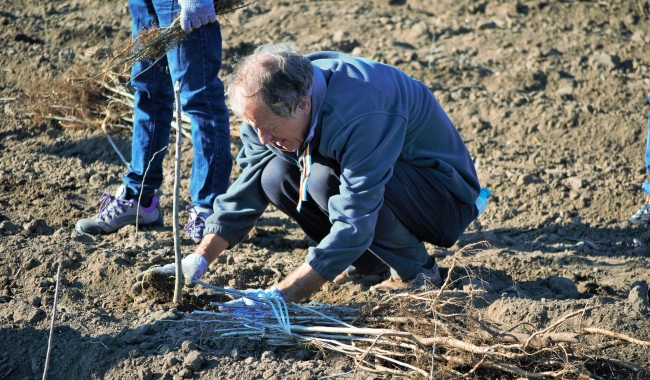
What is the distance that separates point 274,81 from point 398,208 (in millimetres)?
827

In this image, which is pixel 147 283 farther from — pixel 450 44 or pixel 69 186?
pixel 450 44

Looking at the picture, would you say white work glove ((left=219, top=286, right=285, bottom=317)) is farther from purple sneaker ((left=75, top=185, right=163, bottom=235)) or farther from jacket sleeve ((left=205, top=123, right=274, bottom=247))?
purple sneaker ((left=75, top=185, right=163, bottom=235))

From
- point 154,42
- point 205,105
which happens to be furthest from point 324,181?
Result: point 154,42

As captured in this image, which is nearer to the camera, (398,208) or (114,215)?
(398,208)

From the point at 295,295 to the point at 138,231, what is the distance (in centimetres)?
136

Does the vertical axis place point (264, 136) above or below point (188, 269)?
above

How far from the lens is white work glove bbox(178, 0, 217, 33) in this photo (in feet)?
10.1

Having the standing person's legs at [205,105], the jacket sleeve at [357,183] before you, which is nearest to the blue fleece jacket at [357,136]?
the jacket sleeve at [357,183]

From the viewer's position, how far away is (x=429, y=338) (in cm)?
233

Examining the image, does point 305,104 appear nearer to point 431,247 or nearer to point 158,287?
point 158,287

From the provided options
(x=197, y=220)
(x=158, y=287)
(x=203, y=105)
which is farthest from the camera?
(x=197, y=220)

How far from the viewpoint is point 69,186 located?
13.5 ft

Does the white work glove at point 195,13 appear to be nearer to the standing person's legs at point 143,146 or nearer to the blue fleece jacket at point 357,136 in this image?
the standing person's legs at point 143,146

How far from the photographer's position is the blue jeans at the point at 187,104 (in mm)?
3273
